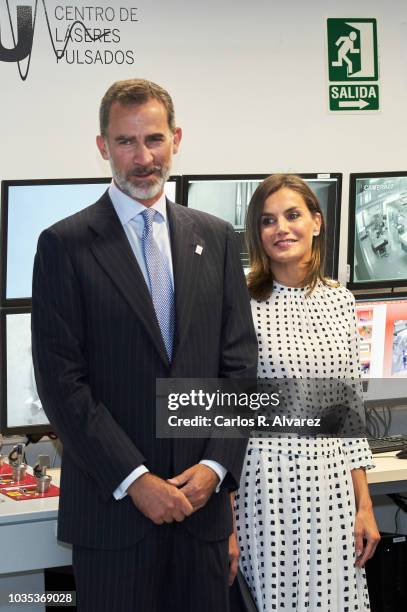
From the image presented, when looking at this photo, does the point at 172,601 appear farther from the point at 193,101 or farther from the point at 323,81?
the point at 323,81

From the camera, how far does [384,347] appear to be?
3.76m

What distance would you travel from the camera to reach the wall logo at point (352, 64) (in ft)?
13.4

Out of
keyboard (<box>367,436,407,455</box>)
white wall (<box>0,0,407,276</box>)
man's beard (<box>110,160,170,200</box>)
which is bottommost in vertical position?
keyboard (<box>367,436,407,455</box>)

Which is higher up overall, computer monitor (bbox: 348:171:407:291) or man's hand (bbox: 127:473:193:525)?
computer monitor (bbox: 348:171:407:291)

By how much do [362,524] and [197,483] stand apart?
0.66 meters

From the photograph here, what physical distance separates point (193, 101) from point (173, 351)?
1.83 meters

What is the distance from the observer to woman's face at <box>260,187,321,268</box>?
270 centimetres

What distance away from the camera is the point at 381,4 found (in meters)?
4.14

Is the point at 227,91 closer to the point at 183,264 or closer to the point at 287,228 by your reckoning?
the point at 287,228

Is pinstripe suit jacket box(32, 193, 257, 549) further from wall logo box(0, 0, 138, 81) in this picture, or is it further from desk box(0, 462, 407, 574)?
wall logo box(0, 0, 138, 81)

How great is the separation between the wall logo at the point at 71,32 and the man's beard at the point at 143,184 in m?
1.40

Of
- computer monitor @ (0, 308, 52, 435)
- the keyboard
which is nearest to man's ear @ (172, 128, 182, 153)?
computer monitor @ (0, 308, 52, 435)

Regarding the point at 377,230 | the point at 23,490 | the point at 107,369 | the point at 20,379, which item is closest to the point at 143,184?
the point at 107,369

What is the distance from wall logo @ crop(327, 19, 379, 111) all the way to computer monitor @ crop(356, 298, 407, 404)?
2.92ft
